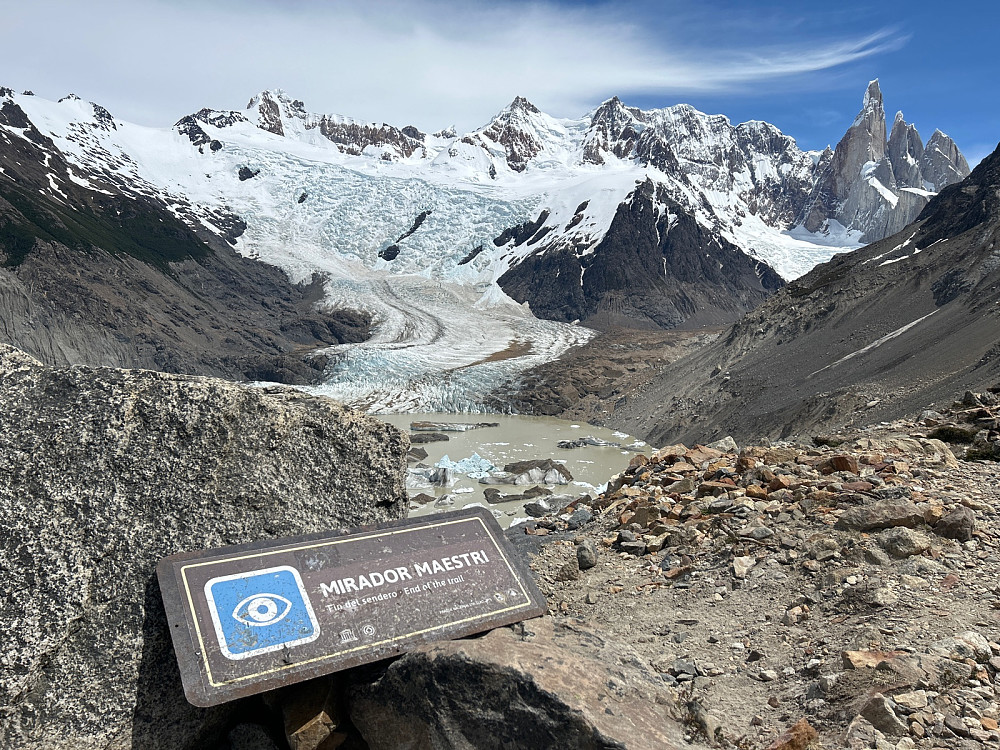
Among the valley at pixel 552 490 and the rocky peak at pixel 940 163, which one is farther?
the rocky peak at pixel 940 163

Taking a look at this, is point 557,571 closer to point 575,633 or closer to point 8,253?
point 575,633

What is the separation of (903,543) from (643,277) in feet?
275

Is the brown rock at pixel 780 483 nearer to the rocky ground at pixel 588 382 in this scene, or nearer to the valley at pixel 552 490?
the valley at pixel 552 490

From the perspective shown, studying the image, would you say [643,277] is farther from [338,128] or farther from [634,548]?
[338,128]

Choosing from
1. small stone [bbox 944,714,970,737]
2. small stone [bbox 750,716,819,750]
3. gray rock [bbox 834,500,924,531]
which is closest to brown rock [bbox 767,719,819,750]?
small stone [bbox 750,716,819,750]

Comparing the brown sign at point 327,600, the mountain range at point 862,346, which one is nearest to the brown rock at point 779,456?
the brown sign at point 327,600

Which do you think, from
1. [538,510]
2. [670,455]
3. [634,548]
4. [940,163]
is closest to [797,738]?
[634,548]

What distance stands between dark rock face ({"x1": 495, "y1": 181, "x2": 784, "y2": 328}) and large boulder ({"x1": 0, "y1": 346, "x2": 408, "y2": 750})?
74792 mm

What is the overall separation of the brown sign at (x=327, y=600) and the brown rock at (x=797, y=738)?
1372 mm

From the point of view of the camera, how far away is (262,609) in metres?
3.19

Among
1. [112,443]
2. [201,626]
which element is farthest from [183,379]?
[201,626]

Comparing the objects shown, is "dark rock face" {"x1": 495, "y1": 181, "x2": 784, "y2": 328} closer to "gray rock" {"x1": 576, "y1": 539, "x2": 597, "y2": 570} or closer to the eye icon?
"gray rock" {"x1": 576, "y1": 539, "x2": 597, "y2": 570}

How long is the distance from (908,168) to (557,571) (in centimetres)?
17627

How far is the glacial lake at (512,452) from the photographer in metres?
18.2
